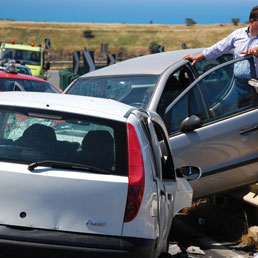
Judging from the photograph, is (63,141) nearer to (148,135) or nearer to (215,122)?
(148,135)

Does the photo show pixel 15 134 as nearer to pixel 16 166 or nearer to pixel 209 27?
pixel 16 166

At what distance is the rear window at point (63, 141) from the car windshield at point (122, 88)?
2937 mm

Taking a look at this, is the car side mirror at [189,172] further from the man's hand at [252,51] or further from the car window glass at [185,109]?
the man's hand at [252,51]

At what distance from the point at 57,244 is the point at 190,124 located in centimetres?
293

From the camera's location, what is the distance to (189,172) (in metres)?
5.83

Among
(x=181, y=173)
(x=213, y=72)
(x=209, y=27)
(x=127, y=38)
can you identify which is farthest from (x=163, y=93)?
(x=209, y=27)

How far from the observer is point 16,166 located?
4234 mm

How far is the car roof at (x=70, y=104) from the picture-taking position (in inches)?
176

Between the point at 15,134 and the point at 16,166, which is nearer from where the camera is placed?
the point at 16,166

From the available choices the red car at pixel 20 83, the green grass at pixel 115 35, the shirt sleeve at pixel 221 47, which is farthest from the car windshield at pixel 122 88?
the green grass at pixel 115 35

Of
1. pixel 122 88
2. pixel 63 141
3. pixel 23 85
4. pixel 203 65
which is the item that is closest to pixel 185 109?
pixel 122 88

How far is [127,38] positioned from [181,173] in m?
103

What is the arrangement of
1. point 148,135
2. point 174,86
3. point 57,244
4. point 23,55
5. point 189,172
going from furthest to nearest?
point 23,55
point 174,86
point 189,172
point 148,135
point 57,244

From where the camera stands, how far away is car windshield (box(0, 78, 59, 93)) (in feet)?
45.1
